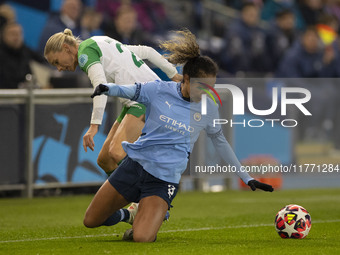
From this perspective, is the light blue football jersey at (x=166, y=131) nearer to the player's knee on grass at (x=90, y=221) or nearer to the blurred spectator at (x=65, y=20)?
the player's knee on grass at (x=90, y=221)

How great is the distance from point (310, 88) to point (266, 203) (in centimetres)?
407

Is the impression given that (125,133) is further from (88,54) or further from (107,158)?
(88,54)

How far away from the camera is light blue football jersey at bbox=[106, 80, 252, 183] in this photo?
714 centimetres

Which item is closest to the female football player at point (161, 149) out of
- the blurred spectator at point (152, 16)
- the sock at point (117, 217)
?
the sock at point (117, 217)

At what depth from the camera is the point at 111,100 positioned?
12781mm

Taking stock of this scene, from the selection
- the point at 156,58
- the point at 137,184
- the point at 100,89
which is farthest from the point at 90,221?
the point at 156,58

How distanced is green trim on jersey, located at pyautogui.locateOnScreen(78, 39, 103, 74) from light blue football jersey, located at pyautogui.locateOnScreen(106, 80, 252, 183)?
2.58ft

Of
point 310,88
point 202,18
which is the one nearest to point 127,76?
point 310,88

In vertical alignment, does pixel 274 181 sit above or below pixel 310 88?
below

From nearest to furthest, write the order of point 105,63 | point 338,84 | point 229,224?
point 105,63, point 229,224, point 338,84

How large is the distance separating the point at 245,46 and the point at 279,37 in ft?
5.01

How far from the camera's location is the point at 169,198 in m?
7.20

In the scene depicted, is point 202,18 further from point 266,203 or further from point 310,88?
point 266,203

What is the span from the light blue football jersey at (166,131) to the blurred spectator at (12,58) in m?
6.30
